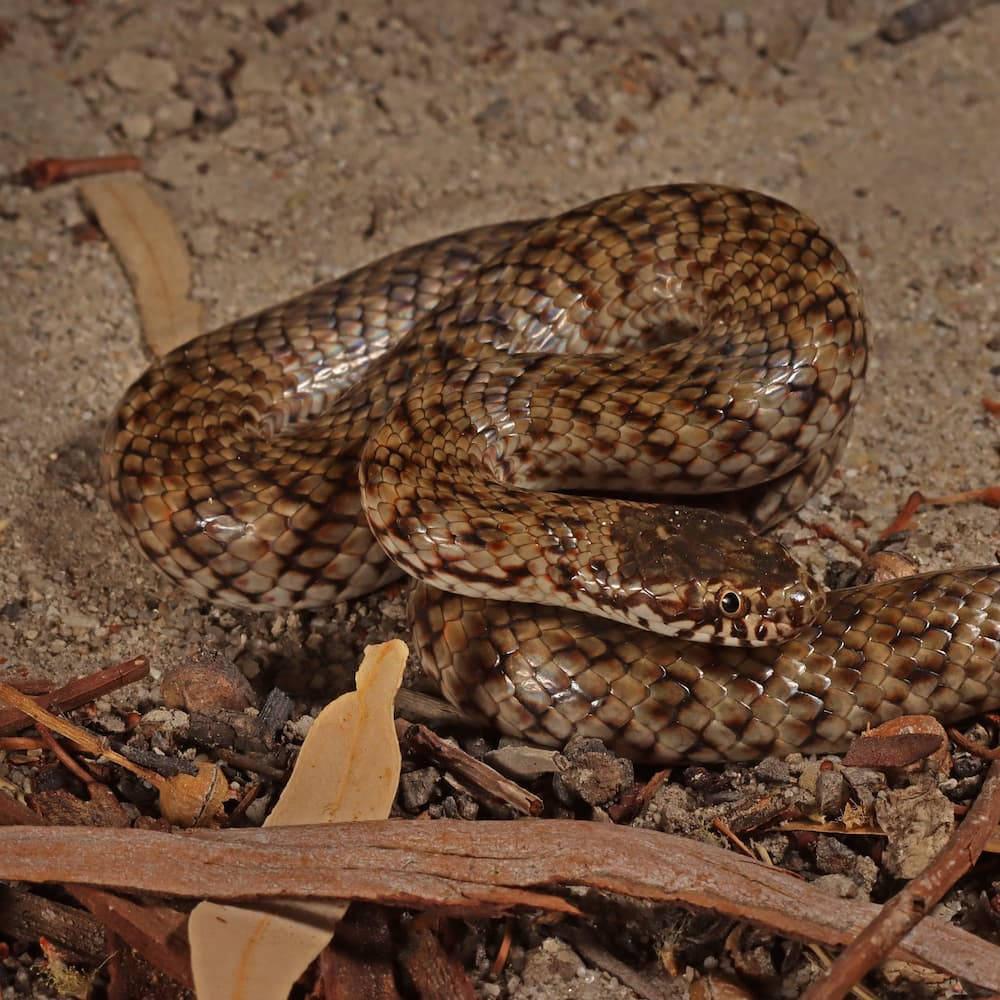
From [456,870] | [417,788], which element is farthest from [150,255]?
[456,870]

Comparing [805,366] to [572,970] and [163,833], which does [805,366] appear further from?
[163,833]

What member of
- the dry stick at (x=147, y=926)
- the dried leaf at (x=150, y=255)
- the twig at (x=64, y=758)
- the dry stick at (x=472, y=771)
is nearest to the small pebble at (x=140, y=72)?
the dried leaf at (x=150, y=255)

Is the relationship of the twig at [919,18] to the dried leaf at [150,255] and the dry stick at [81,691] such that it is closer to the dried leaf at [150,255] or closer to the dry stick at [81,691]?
the dried leaf at [150,255]

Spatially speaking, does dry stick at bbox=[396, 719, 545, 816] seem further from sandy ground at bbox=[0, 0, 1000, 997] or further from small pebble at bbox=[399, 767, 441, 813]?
sandy ground at bbox=[0, 0, 1000, 997]

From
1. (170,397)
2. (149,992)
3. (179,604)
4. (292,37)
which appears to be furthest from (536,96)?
(149,992)

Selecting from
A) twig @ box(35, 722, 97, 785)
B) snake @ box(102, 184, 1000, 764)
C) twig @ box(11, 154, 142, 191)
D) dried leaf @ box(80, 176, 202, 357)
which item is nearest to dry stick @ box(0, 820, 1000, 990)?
twig @ box(35, 722, 97, 785)

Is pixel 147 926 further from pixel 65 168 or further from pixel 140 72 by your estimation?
pixel 140 72
